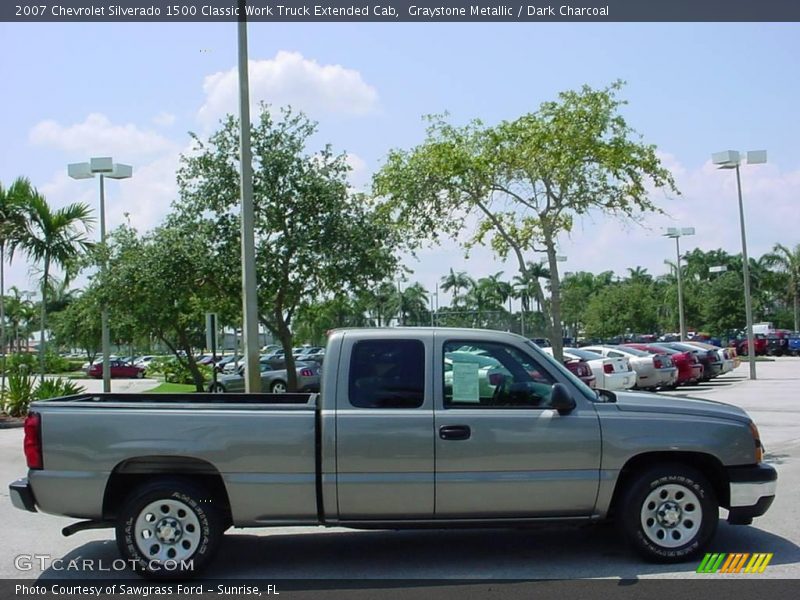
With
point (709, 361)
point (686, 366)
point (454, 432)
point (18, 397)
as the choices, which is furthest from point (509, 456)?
point (709, 361)

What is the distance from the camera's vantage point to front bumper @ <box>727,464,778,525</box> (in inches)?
269

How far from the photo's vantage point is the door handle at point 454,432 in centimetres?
666

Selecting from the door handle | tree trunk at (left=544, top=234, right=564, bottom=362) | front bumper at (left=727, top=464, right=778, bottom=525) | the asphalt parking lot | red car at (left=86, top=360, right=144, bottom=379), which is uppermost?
tree trunk at (left=544, top=234, right=564, bottom=362)

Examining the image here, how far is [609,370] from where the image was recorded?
79.9ft

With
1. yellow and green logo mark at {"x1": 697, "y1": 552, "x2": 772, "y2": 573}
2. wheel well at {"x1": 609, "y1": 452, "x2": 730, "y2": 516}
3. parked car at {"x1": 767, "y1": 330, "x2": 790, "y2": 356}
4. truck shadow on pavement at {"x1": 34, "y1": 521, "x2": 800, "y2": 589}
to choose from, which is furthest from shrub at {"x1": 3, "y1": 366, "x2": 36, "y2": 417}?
parked car at {"x1": 767, "y1": 330, "x2": 790, "y2": 356}

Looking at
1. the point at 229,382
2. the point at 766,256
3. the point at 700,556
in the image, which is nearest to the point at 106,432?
the point at 700,556

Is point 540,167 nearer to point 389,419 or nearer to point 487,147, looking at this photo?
point 487,147

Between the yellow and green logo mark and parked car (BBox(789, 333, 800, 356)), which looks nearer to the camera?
the yellow and green logo mark

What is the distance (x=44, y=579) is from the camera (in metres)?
6.94

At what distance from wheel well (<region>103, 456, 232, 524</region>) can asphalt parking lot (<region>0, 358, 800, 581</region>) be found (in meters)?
0.62

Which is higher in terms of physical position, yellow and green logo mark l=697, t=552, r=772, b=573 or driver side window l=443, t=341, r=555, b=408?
driver side window l=443, t=341, r=555, b=408

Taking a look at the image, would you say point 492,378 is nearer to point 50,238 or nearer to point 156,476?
point 156,476

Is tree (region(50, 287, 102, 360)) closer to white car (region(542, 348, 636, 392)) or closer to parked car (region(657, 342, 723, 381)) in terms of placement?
white car (region(542, 348, 636, 392))

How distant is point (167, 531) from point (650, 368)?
2201cm
